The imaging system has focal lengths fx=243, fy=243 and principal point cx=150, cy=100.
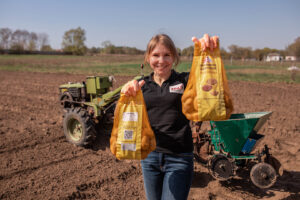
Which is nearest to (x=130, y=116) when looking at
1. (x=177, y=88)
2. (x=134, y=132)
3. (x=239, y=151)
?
(x=134, y=132)

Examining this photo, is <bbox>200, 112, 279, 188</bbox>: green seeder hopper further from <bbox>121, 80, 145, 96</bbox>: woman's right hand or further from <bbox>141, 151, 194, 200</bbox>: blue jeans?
<bbox>121, 80, 145, 96</bbox>: woman's right hand

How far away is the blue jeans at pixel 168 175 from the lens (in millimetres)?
1746

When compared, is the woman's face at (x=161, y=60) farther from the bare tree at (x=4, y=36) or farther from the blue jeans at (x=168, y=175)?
the bare tree at (x=4, y=36)

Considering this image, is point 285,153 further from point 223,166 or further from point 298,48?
point 298,48

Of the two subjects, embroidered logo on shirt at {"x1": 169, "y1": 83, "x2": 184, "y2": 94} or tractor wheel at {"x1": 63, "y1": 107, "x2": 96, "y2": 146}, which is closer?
embroidered logo on shirt at {"x1": 169, "y1": 83, "x2": 184, "y2": 94}

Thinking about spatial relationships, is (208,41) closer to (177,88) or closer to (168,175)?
(177,88)

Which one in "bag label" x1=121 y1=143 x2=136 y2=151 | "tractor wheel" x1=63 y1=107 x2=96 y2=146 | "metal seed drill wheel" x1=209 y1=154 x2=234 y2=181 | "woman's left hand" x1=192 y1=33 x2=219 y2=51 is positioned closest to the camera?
"woman's left hand" x1=192 y1=33 x2=219 y2=51

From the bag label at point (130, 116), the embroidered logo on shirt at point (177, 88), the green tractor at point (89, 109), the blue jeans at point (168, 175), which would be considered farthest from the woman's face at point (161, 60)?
the green tractor at point (89, 109)

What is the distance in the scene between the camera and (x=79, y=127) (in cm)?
509

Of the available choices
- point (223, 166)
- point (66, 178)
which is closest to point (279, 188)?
point (223, 166)

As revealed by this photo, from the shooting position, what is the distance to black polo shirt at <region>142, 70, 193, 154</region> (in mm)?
1761

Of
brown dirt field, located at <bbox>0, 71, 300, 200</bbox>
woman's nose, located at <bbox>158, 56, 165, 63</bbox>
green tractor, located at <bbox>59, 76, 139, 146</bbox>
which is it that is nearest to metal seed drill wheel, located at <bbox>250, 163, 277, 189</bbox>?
brown dirt field, located at <bbox>0, 71, 300, 200</bbox>

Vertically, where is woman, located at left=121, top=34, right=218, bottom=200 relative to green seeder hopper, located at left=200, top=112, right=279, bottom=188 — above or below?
above

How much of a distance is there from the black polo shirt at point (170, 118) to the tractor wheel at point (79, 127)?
3.08m
